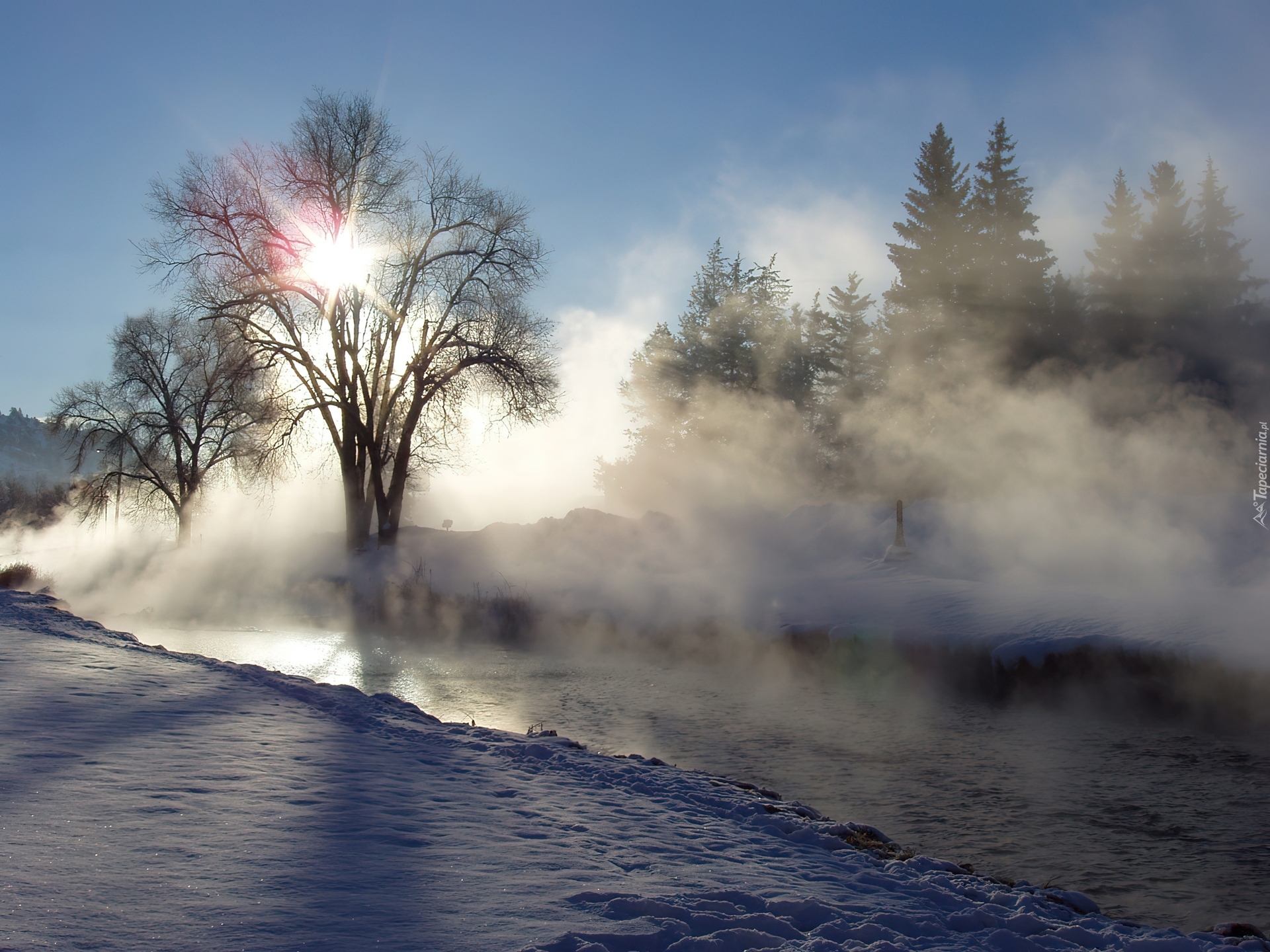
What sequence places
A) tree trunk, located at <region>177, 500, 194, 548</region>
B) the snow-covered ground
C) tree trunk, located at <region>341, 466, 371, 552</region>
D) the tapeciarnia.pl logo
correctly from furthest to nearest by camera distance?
tree trunk, located at <region>177, 500, 194, 548</region> → tree trunk, located at <region>341, 466, 371, 552</region> → the tapeciarnia.pl logo → the snow-covered ground

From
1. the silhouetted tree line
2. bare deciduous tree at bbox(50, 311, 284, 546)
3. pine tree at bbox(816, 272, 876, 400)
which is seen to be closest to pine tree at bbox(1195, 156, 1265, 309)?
the silhouetted tree line

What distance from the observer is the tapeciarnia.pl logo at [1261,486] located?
54.9 feet

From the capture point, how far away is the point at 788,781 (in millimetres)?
7359

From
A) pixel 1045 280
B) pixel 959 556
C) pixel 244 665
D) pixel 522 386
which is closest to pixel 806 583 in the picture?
pixel 959 556

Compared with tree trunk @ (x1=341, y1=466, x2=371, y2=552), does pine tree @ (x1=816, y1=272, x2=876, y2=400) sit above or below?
above

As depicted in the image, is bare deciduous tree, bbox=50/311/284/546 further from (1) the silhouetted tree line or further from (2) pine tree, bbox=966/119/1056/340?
(2) pine tree, bbox=966/119/1056/340

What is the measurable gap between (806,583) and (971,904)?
1349 centimetres

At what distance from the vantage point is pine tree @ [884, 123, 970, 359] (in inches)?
1101

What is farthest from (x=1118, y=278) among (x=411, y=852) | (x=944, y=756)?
(x=411, y=852)

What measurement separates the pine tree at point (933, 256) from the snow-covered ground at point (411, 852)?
24210 millimetres

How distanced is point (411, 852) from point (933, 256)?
96.7 ft

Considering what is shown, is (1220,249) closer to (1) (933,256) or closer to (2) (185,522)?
A: (1) (933,256)

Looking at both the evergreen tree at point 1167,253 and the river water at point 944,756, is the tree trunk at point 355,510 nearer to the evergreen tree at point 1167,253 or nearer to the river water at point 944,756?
the river water at point 944,756

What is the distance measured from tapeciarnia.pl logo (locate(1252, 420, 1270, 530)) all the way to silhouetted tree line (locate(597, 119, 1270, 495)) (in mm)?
2927
